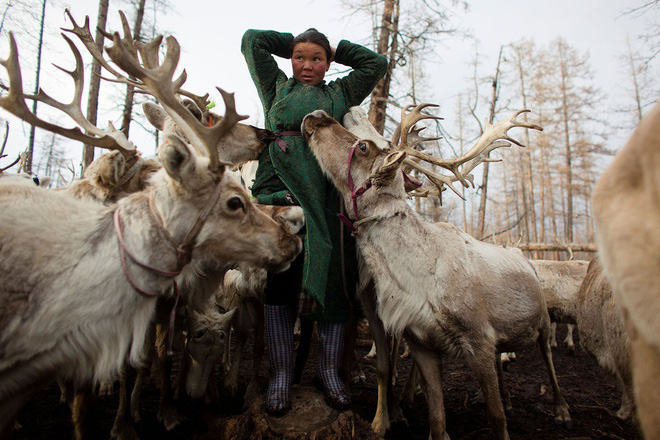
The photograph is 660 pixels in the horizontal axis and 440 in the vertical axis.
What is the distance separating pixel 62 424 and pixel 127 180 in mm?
2395

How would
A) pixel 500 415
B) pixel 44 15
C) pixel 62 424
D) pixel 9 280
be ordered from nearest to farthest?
1. pixel 9 280
2. pixel 500 415
3. pixel 62 424
4. pixel 44 15

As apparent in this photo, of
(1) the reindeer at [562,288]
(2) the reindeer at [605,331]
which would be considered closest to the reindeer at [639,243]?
(2) the reindeer at [605,331]

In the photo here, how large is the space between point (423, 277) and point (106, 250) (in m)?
2.16

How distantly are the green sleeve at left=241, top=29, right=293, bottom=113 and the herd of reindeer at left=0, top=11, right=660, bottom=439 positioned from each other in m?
0.38

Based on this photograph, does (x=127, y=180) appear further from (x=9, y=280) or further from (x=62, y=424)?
(x=62, y=424)

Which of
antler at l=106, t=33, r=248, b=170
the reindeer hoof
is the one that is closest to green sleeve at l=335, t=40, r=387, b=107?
antler at l=106, t=33, r=248, b=170

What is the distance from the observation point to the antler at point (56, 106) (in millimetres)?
2213

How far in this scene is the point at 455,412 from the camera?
4523 millimetres

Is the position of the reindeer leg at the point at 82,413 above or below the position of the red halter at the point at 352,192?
below

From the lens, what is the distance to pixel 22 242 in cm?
194

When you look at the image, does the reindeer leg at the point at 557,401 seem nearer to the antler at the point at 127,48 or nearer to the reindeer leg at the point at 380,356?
the reindeer leg at the point at 380,356

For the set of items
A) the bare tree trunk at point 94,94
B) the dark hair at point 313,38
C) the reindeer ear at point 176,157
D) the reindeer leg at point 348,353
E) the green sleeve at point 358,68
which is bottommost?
the reindeer leg at point 348,353

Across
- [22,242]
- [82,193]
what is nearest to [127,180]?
[82,193]

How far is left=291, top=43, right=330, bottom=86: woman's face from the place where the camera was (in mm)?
3480
